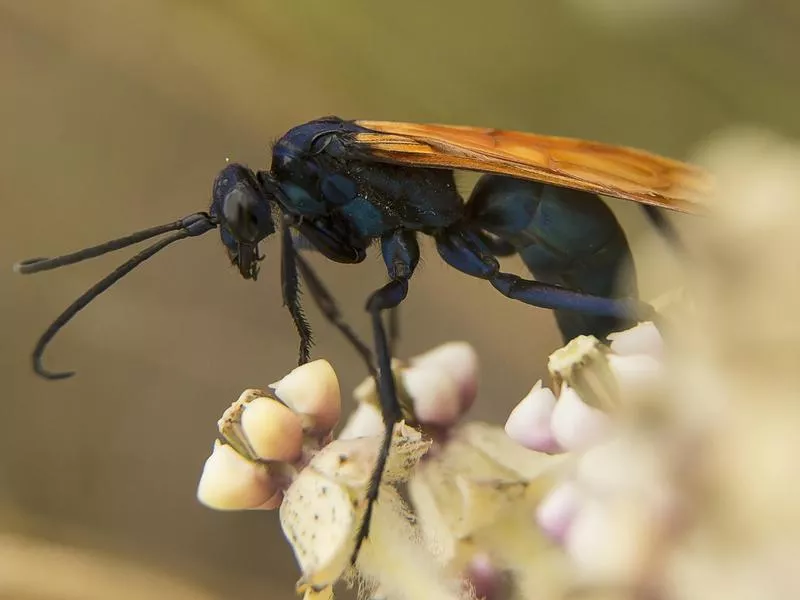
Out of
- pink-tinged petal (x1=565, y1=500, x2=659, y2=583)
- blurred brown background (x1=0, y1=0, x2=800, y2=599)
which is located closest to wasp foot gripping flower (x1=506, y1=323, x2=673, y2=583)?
pink-tinged petal (x1=565, y1=500, x2=659, y2=583)

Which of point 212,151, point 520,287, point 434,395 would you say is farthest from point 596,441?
point 212,151

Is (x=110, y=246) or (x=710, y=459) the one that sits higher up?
(x=110, y=246)

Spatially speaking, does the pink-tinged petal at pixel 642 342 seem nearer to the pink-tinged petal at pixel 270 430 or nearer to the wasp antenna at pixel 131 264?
the pink-tinged petal at pixel 270 430

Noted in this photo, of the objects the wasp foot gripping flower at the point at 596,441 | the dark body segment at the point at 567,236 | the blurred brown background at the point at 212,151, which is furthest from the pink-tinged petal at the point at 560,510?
the blurred brown background at the point at 212,151

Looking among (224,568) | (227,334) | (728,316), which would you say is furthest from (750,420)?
(227,334)

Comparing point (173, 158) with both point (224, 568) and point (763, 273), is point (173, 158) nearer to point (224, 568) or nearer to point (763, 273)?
point (224, 568)

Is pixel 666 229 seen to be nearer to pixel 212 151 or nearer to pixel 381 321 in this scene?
pixel 381 321
